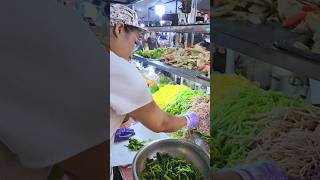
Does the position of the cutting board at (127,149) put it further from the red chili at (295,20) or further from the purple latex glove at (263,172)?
the red chili at (295,20)

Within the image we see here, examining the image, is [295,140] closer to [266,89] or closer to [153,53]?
[266,89]

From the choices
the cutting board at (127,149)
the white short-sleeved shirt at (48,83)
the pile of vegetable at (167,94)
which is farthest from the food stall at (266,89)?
the white short-sleeved shirt at (48,83)

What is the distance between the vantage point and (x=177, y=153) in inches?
53.3

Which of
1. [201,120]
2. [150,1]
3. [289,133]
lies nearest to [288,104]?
[289,133]

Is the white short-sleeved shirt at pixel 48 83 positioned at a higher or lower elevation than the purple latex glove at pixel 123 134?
higher

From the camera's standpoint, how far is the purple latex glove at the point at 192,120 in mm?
1339

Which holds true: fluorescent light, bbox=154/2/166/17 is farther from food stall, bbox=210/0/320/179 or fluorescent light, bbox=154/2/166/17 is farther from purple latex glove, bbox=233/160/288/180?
purple latex glove, bbox=233/160/288/180

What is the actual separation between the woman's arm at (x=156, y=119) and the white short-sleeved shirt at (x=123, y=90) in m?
0.02

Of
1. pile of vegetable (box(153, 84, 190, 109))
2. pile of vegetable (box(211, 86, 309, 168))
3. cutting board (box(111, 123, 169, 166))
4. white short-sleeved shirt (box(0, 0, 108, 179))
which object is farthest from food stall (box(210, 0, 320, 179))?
white short-sleeved shirt (box(0, 0, 108, 179))

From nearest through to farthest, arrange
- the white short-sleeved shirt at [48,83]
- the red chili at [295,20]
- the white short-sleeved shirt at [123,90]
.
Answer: the white short-sleeved shirt at [48,83], the white short-sleeved shirt at [123,90], the red chili at [295,20]

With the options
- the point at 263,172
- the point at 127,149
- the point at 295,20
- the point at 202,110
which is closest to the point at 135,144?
the point at 127,149

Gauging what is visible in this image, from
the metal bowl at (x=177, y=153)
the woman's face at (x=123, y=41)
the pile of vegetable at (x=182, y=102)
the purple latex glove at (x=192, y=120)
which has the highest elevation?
the woman's face at (x=123, y=41)

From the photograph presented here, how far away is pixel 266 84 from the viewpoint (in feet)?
4.47

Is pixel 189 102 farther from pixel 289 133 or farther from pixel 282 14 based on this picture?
pixel 282 14
